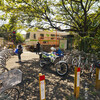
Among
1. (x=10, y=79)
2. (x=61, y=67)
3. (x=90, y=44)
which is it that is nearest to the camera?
(x=10, y=79)

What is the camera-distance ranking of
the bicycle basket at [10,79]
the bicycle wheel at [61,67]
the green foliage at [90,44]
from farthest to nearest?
the green foliage at [90,44]
the bicycle wheel at [61,67]
the bicycle basket at [10,79]

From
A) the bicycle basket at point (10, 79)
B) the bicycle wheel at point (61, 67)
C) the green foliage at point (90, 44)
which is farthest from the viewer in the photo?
the green foliage at point (90, 44)

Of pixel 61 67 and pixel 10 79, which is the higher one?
pixel 10 79

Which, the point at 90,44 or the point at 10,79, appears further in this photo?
the point at 90,44

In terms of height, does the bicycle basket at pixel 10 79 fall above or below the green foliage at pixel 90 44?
below

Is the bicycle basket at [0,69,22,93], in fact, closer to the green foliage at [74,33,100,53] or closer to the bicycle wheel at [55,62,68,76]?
the bicycle wheel at [55,62,68,76]

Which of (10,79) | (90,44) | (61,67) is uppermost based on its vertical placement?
(90,44)

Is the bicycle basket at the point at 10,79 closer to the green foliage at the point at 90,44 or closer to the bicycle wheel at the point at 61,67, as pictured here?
the bicycle wheel at the point at 61,67

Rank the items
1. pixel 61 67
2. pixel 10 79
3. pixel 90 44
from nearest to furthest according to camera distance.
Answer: pixel 10 79 < pixel 61 67 < pixel 90 44

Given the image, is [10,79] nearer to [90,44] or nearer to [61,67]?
[61,67]

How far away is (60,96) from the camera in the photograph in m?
2.92

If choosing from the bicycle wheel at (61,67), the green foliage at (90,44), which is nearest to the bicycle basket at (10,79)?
the bicycle wheel at (61,67)

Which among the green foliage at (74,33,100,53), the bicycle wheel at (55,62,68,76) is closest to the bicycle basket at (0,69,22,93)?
the bicycle wheel at (55,62,68,76)

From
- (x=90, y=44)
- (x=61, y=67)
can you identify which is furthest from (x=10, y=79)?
(x=90, y=44)
